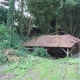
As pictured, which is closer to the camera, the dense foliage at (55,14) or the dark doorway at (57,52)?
the dark doorway at (57,52)

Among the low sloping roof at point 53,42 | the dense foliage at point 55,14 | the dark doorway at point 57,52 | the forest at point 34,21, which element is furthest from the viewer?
the dense foliage at point 55,14

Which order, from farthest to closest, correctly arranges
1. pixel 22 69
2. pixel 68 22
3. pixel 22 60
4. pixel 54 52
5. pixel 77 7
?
pixel 68 22 → pixel 77 7 → pixel 54 52 → pixel 22 60 → pixel 22 69

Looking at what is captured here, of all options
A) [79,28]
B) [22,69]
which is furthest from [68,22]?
[22,69]

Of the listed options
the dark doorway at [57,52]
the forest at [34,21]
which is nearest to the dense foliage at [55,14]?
the forest at [34,21]

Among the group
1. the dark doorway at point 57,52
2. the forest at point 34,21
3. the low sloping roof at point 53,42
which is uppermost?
the forest at point 34,21

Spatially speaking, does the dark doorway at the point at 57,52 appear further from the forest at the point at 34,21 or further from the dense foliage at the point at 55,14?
the dense foliage at the point at 55,14

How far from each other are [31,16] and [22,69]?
1237 cm

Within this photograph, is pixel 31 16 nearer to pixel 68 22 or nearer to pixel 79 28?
pixel 68 22

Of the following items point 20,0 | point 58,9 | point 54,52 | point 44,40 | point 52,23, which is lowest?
point 54,52

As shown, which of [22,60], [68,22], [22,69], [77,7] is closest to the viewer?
[22,69]

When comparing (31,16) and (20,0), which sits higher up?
(20,0)

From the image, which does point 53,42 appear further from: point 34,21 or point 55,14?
point 34,21

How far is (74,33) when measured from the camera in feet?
68.9

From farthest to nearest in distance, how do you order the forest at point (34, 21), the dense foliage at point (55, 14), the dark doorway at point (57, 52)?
the dense foliage at point (55, 14) → the dark doorway at point (57, 52) → the forest at point (34, 21)
